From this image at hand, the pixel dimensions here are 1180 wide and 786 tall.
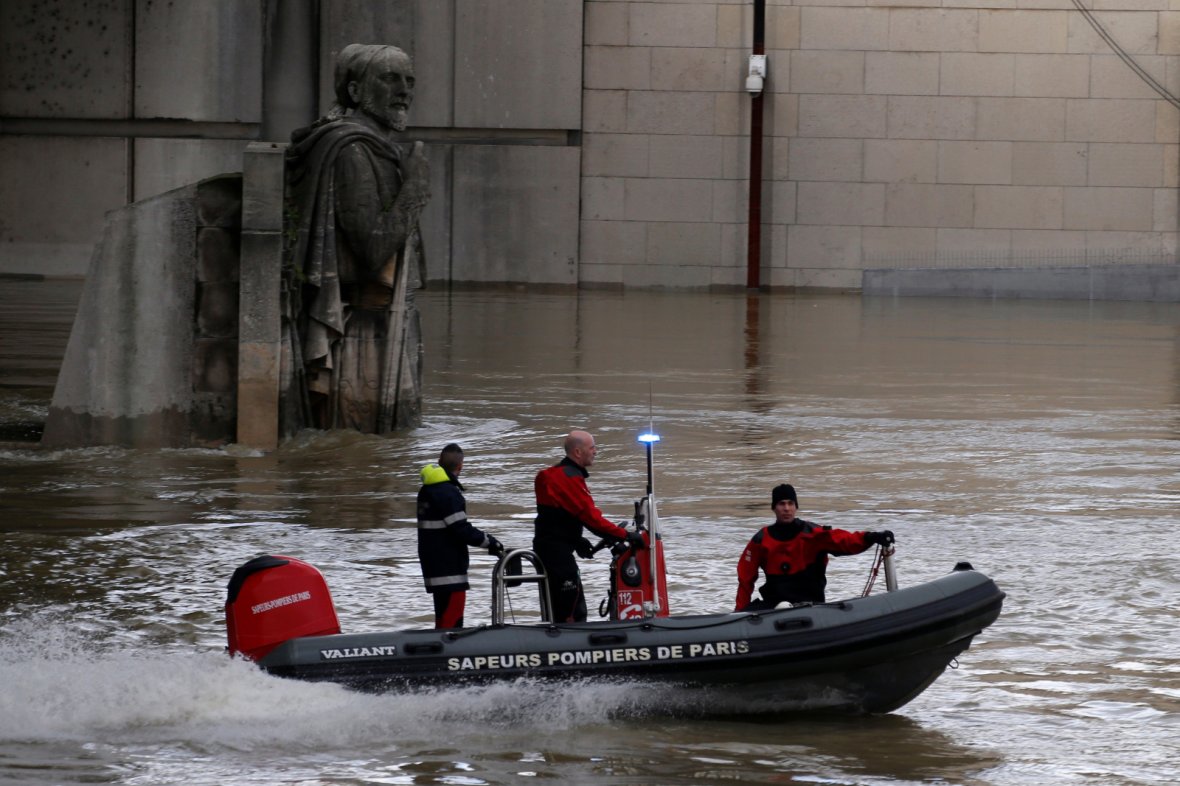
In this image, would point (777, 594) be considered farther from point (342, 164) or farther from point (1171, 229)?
point (1171, 229)

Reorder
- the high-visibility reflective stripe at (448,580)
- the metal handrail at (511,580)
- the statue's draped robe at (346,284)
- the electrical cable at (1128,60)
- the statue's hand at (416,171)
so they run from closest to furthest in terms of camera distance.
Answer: the metal handrail at (511,580), the high-visibility reflective stripe at (448,580), the statue's draped robe at (346,284), the statue's hand at (416,171), the electrical cable at (1128,60)

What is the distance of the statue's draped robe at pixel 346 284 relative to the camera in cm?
1623

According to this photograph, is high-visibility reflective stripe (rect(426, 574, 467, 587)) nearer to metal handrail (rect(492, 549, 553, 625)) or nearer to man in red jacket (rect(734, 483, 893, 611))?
metal handrail (rect(492, 549, 553, 625))

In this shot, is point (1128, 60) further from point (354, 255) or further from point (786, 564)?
point (786, 564)

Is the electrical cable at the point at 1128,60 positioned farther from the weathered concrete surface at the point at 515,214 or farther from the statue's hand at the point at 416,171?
the statue's hand at the point at 416,171

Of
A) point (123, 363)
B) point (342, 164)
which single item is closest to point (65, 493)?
point (123, 363)

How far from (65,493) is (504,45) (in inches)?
1010

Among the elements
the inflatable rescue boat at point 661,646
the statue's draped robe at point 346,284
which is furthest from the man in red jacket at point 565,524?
the statue's draped robe at point 346,284

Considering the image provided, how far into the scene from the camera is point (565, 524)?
8.95 meters

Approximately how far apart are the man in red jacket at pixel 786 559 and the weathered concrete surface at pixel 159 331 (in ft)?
27.8

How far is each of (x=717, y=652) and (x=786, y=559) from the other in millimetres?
833

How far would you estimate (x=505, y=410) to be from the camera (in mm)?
19125

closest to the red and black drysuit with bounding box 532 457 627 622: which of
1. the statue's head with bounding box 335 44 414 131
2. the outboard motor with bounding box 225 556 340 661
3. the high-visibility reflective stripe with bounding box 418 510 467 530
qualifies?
the high-visibility reflective stripe with bounding box 418 510 467 530

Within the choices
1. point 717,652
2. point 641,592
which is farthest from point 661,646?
point 641,592
